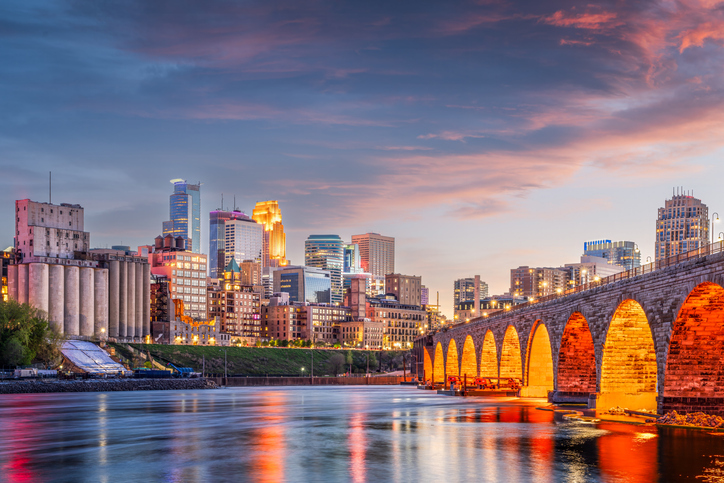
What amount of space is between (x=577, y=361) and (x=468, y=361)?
2290 inches

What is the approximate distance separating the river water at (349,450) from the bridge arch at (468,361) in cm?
6552

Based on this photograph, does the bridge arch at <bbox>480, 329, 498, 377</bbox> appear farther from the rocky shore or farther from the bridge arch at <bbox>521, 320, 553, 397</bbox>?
the rocky shore

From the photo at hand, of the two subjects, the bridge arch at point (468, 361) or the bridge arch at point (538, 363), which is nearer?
the bridge arch at point (538, 363)

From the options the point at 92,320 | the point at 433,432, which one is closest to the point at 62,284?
the point at 92,320

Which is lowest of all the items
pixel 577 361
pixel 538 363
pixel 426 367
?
pixel 426 367

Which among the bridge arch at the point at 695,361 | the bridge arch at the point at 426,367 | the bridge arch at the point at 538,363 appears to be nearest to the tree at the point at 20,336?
the bridge arch at the point at 426,367

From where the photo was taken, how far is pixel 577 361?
7150cm

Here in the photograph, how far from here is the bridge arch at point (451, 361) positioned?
143625 mm

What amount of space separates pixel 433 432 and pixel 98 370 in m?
118

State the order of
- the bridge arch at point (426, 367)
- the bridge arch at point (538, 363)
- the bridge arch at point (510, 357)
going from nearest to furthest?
1. the bridge arch at point (538, 363)
2. the bridge arch at point (510, 357)
3. the bridge arch at point (426, 367)

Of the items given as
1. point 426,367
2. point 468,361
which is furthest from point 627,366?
point 426,367

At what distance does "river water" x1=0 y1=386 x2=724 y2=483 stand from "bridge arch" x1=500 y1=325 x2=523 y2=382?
38721mm

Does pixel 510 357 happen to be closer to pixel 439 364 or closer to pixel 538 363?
pixel 538 363

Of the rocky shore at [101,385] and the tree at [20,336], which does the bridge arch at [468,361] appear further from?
the tree at [20,336]
